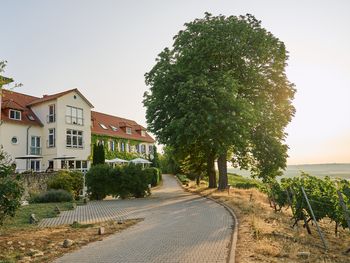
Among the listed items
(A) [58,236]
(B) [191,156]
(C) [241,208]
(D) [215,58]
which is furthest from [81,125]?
(A) [58,236]

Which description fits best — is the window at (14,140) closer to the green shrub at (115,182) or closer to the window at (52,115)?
the window at (52,115)

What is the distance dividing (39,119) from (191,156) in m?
19.3

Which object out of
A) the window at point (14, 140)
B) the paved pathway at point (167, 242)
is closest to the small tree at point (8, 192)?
the paved pathway at point (167, 242)

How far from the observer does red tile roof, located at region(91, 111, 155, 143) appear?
49875mm

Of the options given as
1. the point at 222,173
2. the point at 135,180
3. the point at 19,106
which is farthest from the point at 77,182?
the point at 19,106

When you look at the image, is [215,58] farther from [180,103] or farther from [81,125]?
[81,125]

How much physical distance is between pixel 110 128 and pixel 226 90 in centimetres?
3240

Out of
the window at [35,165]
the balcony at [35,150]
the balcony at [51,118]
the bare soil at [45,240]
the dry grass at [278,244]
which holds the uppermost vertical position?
the balcony at [51,118]

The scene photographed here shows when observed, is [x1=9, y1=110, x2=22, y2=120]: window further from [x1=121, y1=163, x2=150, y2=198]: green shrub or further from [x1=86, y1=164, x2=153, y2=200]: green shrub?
[x1=121, y1=163, x2=150, y2=198]: green shrub

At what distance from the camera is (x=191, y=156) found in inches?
1377

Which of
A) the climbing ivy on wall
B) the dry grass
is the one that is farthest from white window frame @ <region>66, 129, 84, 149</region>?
the dry grass

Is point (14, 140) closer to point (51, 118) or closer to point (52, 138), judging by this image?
point (52, 138)

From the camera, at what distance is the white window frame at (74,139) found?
41812mm

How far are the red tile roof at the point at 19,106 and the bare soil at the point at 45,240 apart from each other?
89.6 ft
